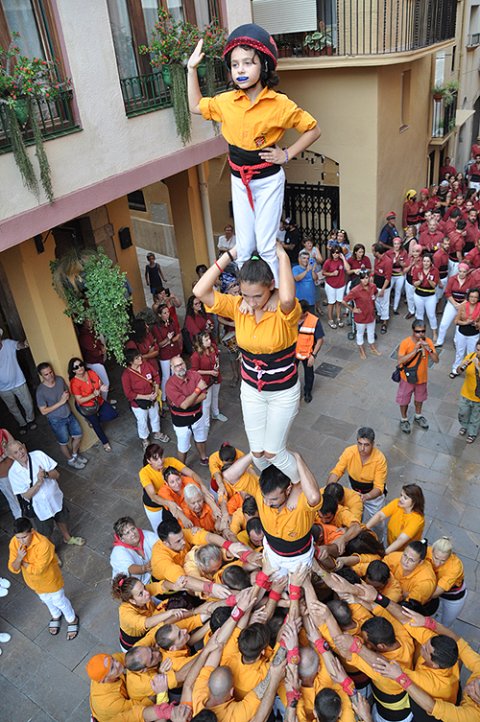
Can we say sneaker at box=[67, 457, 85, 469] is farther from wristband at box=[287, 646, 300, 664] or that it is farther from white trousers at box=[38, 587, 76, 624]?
wristband at box=[287, 646, 300, 664]

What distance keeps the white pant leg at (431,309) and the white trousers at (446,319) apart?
339 millimetres

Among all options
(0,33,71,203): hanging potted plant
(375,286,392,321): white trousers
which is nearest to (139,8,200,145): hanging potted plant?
(0,33,71,203): hanging potted plant

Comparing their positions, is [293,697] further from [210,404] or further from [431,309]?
[431,309]

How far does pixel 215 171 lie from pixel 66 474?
10106 millimetres

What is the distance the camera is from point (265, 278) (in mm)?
3746

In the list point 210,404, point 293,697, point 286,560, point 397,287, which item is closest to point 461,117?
point 397,287

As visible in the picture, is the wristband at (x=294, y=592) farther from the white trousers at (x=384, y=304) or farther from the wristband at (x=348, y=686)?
the white trousers at (x=384, y=304)

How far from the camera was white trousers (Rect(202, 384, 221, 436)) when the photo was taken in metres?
8.70

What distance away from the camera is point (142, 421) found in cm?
906

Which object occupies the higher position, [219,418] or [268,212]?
[268,212]

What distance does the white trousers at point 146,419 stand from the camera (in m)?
8.96

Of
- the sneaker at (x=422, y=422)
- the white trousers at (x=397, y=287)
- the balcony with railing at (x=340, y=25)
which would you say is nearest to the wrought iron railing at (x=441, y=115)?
the balcony with railing at (x=340, y=25)

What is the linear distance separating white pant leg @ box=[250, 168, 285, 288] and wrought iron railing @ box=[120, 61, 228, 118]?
467 cm

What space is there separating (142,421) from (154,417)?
0.23m
